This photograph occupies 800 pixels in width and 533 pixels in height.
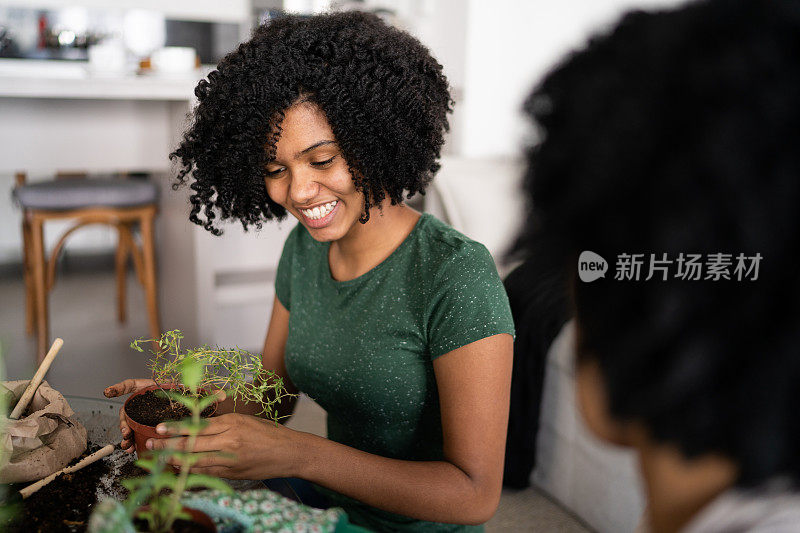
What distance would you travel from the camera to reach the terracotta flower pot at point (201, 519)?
20.0 inches

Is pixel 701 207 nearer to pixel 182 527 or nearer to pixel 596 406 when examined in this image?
pixel 596 406

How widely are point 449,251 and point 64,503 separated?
573 mm

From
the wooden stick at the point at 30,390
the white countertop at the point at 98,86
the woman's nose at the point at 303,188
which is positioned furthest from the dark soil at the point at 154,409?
the white countertop at the point at 98,86

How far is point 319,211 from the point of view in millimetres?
1027

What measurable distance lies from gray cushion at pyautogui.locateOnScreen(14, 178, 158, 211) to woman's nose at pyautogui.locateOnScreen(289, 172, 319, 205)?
175cm

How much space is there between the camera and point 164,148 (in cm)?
252

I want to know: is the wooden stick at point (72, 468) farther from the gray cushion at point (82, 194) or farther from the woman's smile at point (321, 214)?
the gray cushion at point (82, 194)

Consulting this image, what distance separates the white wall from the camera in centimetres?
284

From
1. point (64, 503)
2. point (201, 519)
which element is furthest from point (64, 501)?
point (201, 519)

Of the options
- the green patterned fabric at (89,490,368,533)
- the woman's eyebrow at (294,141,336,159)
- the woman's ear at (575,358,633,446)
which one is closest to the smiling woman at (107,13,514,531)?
the woman's eyebrow at (294,141,336,159)

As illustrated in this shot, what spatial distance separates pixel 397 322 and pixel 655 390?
0.60 metres

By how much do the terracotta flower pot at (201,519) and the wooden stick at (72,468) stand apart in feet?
0.95

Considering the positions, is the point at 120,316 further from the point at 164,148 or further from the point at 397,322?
the point at 397,322

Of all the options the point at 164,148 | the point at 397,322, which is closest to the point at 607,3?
the point at 164,148
